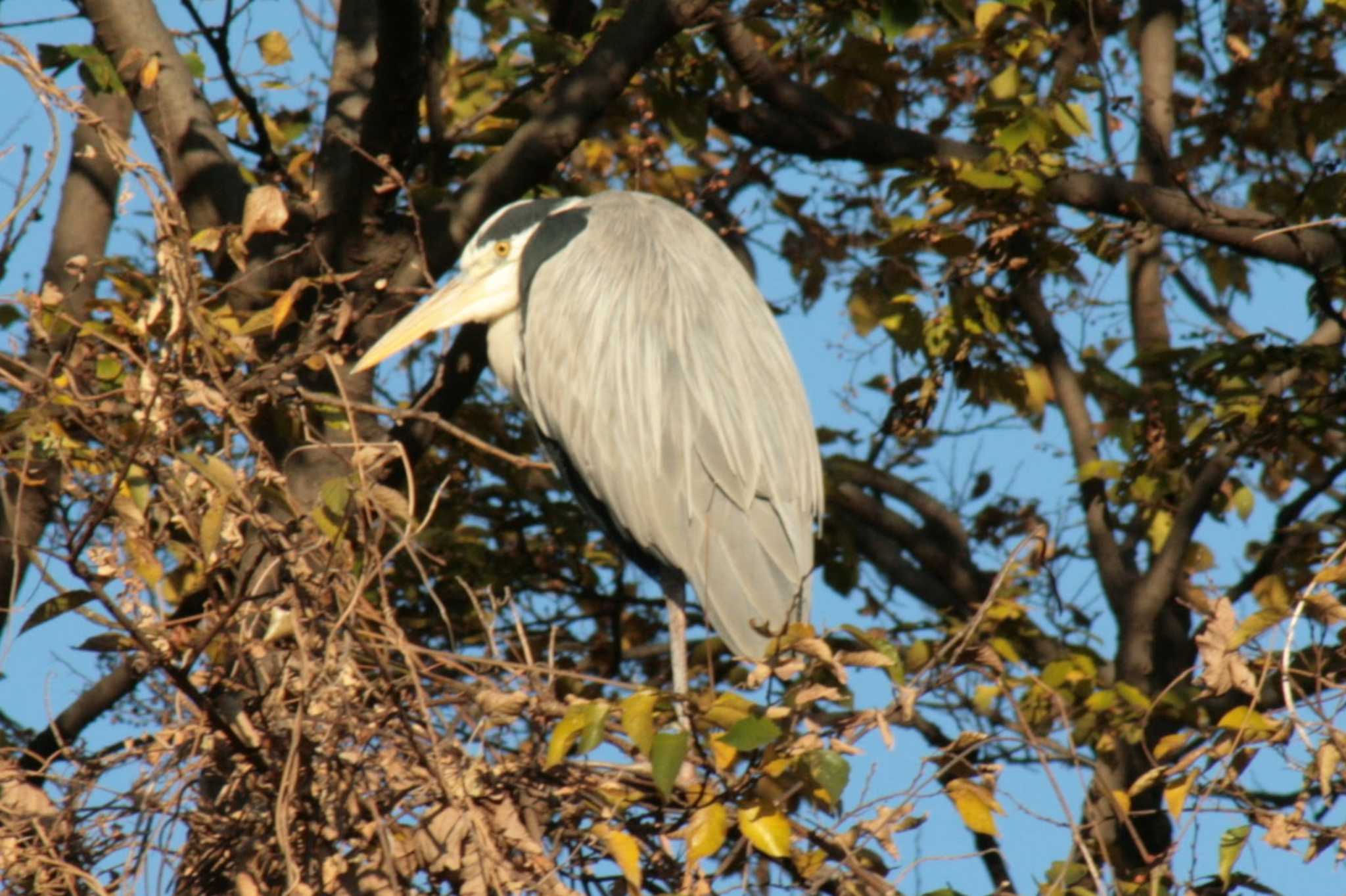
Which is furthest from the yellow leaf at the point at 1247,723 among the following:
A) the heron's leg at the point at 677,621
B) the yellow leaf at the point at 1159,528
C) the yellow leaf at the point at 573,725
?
the yellow leaf at the point at 1159,528

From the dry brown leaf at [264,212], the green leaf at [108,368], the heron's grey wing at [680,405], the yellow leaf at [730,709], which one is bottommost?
the yellow leaf at [730,709]

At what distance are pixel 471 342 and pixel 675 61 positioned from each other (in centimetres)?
96

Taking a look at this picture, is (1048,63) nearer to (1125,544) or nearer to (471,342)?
(1125,544)

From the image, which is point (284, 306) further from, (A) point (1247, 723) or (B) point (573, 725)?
(A) point (1247, 723)

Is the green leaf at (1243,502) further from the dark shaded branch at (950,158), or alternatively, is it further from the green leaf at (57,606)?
the green leaf at (57,606)

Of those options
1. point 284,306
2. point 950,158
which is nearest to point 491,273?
point 950,158

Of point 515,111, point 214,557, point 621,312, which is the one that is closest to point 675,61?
point 515,111

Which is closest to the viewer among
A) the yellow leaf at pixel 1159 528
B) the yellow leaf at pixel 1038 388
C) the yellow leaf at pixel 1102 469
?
the yellow leaf at pixel 1102 469

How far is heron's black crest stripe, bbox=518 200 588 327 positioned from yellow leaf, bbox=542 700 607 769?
1.88 meters

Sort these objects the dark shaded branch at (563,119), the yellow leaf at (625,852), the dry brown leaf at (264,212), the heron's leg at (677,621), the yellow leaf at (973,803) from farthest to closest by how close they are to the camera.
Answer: the heron's leg at (677,621) → the dark shaded branch at (563,119) → the dry brown leaf at (264,212) → the yellow leaf at (973,803) → the yellow leaf at (625,852)

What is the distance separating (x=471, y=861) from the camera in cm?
235

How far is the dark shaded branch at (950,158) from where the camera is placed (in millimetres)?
4125

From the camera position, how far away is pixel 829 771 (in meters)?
2.22

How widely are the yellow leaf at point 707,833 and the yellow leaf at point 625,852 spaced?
0.08 m
